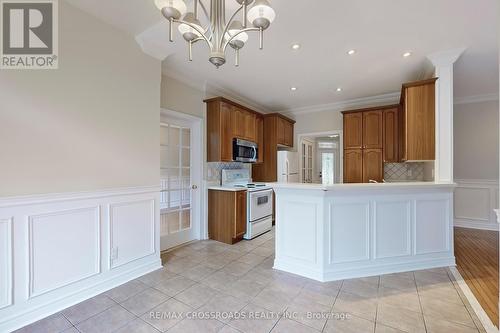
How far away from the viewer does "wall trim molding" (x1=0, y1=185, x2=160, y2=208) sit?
1.69m

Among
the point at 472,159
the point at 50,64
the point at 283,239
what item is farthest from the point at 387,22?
the point at 472,159

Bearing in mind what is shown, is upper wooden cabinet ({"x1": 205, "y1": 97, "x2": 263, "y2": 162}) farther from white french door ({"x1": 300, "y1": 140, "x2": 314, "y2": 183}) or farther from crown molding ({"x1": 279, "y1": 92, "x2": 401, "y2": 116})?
white french door ({"x1": 300, "y1": 140, "x2": 314, "y2": 183})

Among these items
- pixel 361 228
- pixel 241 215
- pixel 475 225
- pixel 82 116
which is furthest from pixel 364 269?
pixel 475 225

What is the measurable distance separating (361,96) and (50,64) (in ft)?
15.4

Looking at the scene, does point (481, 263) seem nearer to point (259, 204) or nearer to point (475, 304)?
point (475, 304)

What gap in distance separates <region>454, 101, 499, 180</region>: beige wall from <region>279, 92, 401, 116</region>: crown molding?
160cm

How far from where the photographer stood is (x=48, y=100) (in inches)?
73.7

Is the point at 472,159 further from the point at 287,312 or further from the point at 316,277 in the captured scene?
the point at 287,312

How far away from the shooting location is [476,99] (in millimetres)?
4496

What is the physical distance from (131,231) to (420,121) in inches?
148

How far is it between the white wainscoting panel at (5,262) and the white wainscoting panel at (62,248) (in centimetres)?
11

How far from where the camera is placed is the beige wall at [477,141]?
4379 mm

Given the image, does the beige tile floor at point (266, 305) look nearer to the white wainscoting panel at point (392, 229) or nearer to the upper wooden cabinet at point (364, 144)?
the white wainscoting panel at point (392, 229)

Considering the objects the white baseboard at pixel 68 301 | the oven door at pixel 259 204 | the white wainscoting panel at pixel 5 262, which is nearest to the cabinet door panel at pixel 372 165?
the oven door at pixel 259 204
